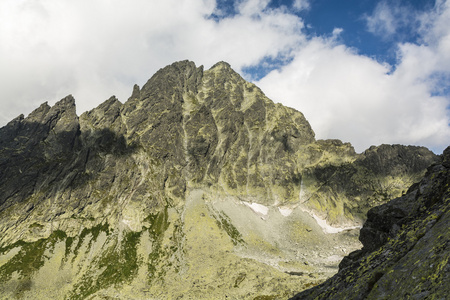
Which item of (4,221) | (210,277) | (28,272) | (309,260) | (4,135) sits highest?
(4,135)

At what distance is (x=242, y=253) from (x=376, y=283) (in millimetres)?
132298

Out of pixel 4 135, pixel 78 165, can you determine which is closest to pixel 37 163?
pixel 78 165

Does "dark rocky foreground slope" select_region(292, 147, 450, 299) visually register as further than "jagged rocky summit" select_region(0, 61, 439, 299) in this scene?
No

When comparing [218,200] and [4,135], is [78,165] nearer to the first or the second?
[4,135]

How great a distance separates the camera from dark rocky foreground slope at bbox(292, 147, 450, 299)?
1299 centimetres

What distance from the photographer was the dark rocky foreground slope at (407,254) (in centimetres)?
1299

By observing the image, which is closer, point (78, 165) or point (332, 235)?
point (332, 235)

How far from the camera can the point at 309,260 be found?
138m

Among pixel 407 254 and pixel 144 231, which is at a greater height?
pixel 144 231

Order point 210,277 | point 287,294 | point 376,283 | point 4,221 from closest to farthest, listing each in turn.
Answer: point 376,283 → point 287,294 → point 210,277 → point 4,221

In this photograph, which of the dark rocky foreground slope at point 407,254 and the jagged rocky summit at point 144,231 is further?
the jagged rocky summit at point 144,231

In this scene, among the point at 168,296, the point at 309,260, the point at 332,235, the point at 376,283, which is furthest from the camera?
the point at 332,235

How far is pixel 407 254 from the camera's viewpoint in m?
16.1

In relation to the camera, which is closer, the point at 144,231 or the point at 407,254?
the point at 407,254
